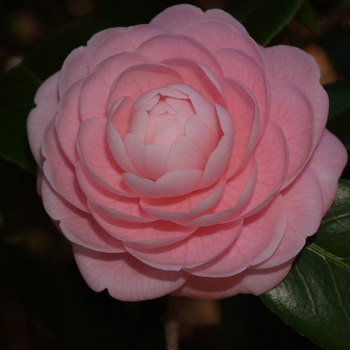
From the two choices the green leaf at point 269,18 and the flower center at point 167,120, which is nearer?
the flower center at point 167,120

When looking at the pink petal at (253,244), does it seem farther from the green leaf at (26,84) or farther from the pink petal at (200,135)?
the green leaf at (26,84)

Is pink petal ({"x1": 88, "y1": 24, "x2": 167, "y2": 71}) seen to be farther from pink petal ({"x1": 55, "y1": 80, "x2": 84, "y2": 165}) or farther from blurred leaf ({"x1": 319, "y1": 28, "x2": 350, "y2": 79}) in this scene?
blurred leaf ({"x1": 319, "y1": 28, "x2": 350, "y2": 79})

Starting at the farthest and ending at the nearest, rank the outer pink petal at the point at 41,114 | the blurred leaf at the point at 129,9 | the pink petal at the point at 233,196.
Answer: the blurred leaf at the point at 129,9 < the outer pink petal at the point at 41,114 < the pink petal at the point at 233,196

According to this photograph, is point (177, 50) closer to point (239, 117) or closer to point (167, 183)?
point (239, 117)

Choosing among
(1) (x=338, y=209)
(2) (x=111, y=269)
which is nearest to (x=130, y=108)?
(2) (x=111, y=269)

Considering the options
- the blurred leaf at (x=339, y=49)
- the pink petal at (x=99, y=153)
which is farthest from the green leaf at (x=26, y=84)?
the blurred leaf at (x=339, y=49)

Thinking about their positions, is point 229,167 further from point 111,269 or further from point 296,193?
point 111,269
